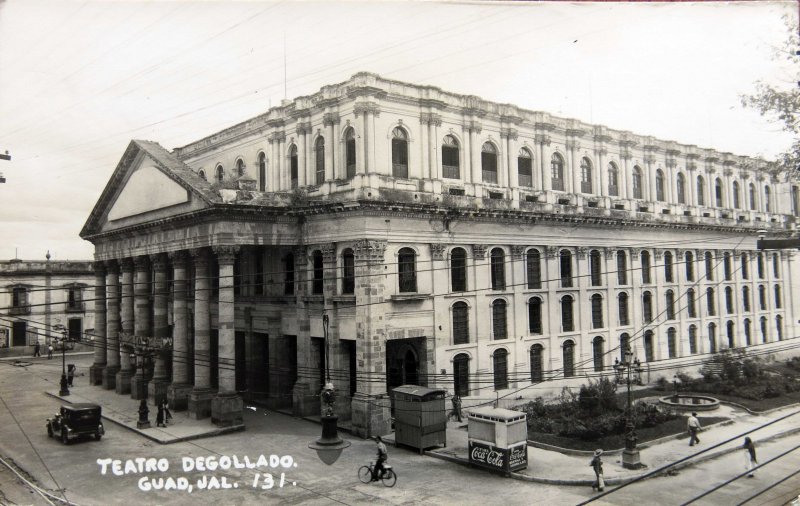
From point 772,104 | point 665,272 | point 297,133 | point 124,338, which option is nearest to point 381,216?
point 297,133

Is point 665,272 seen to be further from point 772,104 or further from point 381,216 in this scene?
point 772,104

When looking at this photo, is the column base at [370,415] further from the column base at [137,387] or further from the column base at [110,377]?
the column base at [110,377]

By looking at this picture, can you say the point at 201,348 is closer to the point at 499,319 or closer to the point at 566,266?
the point at 499,319

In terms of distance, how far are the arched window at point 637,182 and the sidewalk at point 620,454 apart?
57.0 ft

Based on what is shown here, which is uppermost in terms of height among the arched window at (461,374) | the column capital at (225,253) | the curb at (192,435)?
the column capital at (225,253)

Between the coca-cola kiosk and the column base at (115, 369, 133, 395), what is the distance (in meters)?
26.2

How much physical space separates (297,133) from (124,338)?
18.6 m

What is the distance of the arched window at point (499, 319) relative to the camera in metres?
33.0

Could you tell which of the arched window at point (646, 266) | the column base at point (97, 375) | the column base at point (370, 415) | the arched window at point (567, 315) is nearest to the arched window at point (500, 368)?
the arched window at point (567, 315)

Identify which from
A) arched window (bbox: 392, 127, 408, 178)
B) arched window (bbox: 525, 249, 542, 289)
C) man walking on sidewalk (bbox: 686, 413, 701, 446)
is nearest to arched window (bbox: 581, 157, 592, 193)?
arched window (bbox: 525, 249, 542, 289)

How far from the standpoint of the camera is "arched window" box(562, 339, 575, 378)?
1410 inches

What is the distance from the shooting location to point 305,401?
102 ft

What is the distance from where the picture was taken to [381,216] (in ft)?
93.4

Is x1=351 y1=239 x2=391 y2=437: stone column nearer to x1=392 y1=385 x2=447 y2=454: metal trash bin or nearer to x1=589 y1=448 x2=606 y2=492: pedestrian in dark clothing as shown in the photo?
x1=392 y1=385 x2=447 y2=454: metal trash bin
